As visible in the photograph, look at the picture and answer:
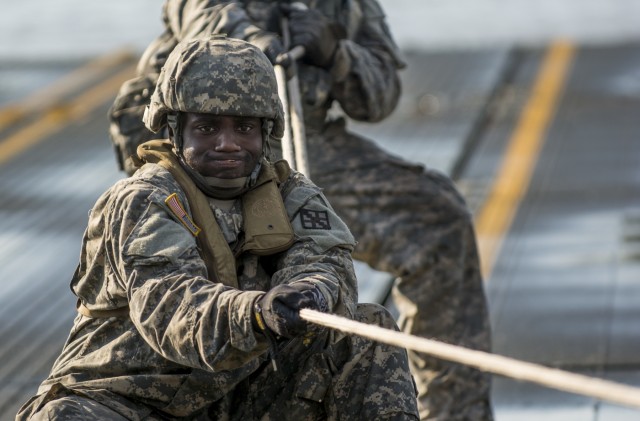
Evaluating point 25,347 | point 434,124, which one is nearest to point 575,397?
point 25,347

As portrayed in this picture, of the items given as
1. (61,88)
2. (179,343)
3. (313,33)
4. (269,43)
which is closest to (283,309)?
(179,343)

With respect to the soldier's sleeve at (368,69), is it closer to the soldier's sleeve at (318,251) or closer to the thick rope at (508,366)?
the soldier's sleeve at (318,251)

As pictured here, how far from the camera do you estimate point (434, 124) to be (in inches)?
598

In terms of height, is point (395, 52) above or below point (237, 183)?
Result: below

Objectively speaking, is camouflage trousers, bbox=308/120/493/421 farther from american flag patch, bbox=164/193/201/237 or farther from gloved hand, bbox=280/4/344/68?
american flag patch, bbox=164/193/201/237

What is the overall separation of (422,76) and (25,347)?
26.8 feet

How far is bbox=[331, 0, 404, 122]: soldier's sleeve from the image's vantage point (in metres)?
7.95

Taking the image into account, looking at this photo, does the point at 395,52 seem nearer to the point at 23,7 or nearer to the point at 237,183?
the point at 237,183

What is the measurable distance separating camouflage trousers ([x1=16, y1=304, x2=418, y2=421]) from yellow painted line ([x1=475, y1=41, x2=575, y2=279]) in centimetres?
550

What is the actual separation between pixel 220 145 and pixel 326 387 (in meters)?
0.80

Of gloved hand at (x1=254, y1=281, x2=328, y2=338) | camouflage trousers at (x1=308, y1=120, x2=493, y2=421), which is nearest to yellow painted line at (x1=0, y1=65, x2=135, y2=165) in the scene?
camouflage trousers at (x1=308, y1=120, x2=493, y2=421)

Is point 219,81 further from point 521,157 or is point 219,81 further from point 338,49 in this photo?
point 521,157

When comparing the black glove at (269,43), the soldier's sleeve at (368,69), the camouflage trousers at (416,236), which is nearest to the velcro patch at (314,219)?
the black glove at (269,43)

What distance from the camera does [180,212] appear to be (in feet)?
17.9
